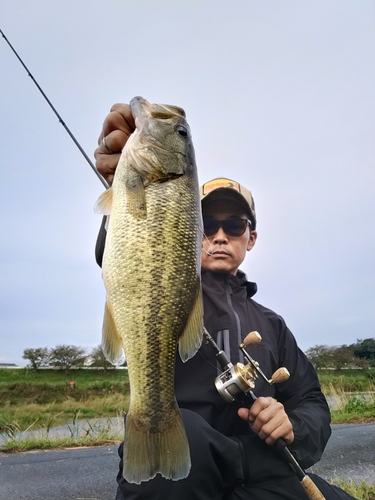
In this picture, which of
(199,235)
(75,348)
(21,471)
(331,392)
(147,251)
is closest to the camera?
(147,251)

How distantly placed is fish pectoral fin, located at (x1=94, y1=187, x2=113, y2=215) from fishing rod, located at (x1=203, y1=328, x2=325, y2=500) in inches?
34.7

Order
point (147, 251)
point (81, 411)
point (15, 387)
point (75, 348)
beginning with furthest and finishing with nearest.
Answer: point (75, 348)
point (15, 387)
point (81, 411)
point (147, 251)

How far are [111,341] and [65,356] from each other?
3269 cm

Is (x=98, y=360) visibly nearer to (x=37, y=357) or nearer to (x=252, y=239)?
(x=37, y=357)

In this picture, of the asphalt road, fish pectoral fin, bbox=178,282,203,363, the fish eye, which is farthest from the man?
the asphalt road

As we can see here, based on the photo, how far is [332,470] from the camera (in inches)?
237

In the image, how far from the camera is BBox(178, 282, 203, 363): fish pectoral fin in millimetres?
2064

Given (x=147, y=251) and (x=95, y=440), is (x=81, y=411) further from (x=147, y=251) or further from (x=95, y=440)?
(x=147, y=251)

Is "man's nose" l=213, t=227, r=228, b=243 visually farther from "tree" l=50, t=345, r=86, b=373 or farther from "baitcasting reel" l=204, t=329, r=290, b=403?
"tree" l=50, t=345, r=86, b=373

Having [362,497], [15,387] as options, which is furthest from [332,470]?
[15,387]

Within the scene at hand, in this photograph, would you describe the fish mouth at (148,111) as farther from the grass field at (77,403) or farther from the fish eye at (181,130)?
the grass field at (77,403)

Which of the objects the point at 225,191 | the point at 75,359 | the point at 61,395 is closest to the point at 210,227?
the point at 225,191

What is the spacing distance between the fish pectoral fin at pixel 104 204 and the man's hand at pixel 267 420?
1.33 metres

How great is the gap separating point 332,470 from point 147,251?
5.32m
